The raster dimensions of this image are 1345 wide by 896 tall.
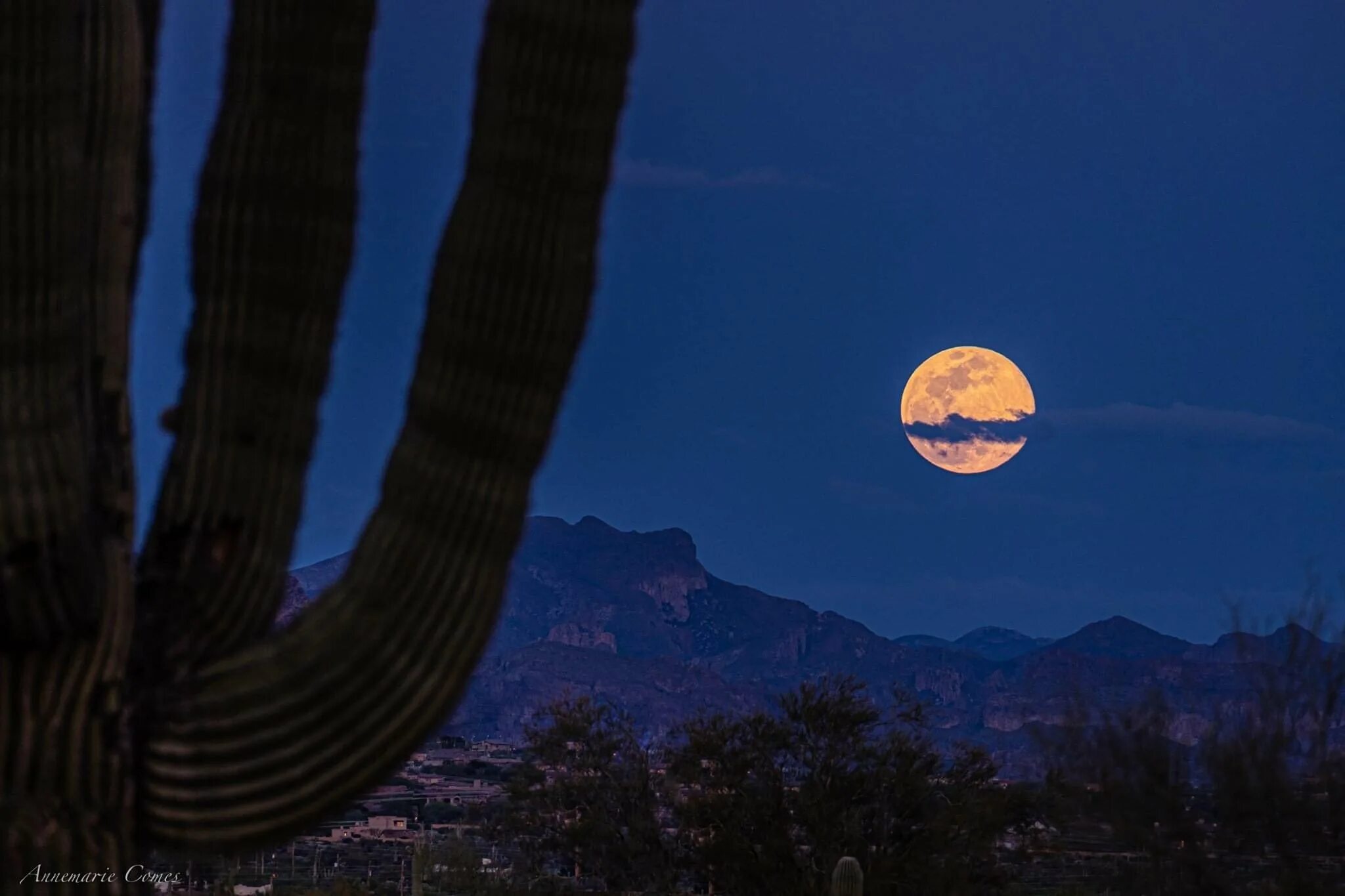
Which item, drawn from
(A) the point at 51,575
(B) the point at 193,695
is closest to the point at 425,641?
(B) the point at 193,695

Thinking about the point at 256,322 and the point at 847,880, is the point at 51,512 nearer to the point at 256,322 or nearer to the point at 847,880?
the point at 256,322

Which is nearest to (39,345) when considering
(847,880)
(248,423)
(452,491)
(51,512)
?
(51,512)

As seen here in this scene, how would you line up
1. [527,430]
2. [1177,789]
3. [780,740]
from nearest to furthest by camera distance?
[527,430], [1177,789], [780,740]

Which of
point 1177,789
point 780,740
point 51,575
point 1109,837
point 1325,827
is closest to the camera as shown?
point 51,575

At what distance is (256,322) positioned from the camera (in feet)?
16.1

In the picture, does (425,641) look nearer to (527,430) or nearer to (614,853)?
(527,430)

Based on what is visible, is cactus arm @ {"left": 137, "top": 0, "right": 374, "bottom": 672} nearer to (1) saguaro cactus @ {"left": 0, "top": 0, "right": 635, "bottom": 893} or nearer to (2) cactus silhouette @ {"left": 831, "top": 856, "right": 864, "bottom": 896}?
(1) saguaro cactus @ {"left": 0, "top": 0, "right": 635, "bottom": 893}

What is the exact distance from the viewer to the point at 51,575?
425cm

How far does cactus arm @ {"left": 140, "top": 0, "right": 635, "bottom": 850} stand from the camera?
4398 millimetres

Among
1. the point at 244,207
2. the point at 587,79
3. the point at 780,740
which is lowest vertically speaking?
the point at 780,740

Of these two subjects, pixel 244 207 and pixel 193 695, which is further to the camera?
pixel 244 207


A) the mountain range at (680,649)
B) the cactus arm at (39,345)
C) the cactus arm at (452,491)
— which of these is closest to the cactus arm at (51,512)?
the cactus arm at (39,345)

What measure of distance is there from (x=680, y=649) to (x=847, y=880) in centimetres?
13950

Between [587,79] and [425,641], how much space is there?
173 cm
